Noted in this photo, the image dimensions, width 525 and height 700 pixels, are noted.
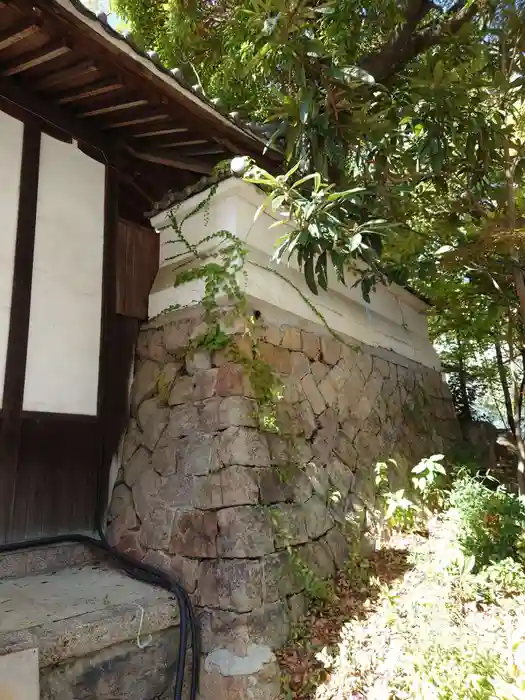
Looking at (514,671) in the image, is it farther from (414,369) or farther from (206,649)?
(414,369)

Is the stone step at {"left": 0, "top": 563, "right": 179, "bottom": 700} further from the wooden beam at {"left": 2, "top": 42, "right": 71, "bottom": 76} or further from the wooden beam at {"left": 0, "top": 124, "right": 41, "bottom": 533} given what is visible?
the wooden beam at {"left": 2, "top": 42, "right": 71, "bottom": 76}

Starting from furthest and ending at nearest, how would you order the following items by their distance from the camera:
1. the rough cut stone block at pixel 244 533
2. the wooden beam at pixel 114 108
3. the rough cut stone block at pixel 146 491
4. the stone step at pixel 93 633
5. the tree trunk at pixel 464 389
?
the tree trunk at pixel 464 389 < the wooden beam at pixel 114 108 < the rough cut stone block at pixel 146 491 < the rough cut stone block at pixel 244 533 < the stone step at pixel 93 633

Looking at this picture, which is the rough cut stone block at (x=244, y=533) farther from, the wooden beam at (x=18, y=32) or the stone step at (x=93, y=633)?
the wooden beam at (x=18, y=32)

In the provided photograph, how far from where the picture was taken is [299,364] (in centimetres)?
407

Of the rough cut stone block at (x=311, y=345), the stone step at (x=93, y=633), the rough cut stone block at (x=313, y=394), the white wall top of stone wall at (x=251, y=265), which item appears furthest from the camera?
the rough cut stone block at (x=311, y=345)

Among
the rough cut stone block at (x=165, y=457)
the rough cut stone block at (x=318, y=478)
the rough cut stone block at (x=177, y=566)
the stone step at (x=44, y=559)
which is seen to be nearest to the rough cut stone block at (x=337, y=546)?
the rough cut stone block at (x=318, y=478)

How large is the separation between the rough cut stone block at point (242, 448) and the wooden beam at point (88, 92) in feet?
8.21

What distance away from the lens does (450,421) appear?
6660mm

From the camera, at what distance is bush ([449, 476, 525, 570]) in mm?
3748

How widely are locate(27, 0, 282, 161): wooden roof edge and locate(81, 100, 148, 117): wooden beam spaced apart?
0.27 metres

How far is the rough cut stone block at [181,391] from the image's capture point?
360 cm

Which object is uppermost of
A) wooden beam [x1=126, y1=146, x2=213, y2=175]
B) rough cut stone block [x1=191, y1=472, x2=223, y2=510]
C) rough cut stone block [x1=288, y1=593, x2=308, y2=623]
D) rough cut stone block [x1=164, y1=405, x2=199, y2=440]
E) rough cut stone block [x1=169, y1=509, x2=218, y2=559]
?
wooden beam [x1=126, y1=146, x2=213, y2=175]

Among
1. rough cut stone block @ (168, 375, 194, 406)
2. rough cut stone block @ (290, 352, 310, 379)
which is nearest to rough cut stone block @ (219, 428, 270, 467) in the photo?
rough cut stone block @ (168, 375, 194, 406)

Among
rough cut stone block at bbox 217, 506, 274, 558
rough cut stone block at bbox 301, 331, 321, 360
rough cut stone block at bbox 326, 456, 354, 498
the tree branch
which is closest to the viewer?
rough cut stone block at bbox 217, 506, 274, 558
